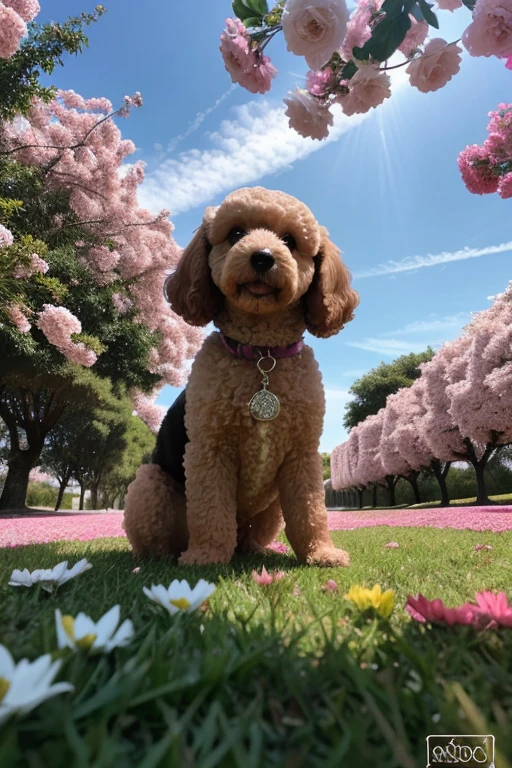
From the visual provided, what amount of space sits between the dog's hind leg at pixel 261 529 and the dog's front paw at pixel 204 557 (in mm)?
671

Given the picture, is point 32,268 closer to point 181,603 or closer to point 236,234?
point 236,234

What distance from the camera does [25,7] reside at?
352 inches

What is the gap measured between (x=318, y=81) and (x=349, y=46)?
273 mm

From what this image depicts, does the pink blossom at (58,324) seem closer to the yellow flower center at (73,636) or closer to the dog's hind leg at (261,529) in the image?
the dog's hind leg at (261,529)

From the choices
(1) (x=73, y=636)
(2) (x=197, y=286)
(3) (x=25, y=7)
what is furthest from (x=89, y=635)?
(3) (x=25, y=7)

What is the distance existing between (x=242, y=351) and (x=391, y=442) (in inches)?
1095

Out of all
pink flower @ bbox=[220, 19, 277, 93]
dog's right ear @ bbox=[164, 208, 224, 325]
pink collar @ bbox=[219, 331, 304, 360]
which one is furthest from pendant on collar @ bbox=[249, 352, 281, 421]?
pink flower @ bbox=[220, 19, 277, 93]

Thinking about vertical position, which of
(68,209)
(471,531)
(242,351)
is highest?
(68,209)

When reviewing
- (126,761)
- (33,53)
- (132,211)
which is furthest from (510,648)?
(132,211)

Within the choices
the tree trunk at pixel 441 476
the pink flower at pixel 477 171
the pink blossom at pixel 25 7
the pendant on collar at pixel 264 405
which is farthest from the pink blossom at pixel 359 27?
the tree trunk at pixel 441 476

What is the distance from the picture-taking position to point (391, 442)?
28.9 m

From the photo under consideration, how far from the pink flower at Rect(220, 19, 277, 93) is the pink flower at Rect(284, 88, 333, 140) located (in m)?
0.20

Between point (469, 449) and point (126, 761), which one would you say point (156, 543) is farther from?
point (469, 449)

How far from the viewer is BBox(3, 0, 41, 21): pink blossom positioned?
884cm
